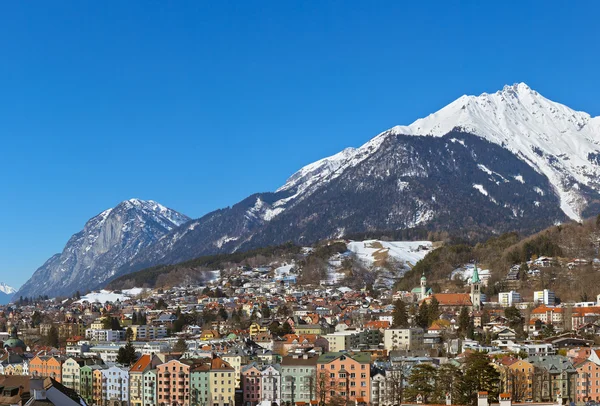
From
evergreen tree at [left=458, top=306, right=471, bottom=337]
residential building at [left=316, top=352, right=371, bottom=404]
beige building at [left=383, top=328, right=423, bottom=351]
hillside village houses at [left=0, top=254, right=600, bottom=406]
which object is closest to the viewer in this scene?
residential building at [left=316, top=352, right=371, bottom=404]

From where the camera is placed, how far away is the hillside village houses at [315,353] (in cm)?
8381

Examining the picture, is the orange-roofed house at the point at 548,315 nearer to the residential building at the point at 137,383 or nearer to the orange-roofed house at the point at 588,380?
the orange-roofed house at the point at 588,380

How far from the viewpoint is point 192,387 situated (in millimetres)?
89312

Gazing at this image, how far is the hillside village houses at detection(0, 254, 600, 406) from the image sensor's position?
83.8 meters

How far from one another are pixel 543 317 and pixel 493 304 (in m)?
21.2

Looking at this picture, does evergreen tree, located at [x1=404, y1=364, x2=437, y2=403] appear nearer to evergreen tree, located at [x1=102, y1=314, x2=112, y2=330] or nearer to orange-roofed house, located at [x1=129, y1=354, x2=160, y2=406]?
orange-roofed house, located at [x1=129, y1=354, x2=160, y2=406]

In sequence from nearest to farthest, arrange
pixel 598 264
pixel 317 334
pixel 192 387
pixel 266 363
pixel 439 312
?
pixel 192 387 → pixel 266 363 → pixel 317 334 → pixel 439 312 → pixel 598 264

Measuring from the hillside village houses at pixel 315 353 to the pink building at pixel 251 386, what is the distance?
8 centimetres

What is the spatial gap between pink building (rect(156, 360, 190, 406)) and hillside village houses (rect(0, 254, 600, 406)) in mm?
84

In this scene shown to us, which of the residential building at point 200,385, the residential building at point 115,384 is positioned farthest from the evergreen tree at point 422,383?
the residential building at point 115,384

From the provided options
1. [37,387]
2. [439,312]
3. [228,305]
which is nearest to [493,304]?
[439,312]

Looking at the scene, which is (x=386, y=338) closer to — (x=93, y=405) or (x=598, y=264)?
(x=93, y=405)

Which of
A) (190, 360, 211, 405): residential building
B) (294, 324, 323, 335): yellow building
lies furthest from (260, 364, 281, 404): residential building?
(294, 324, 323, 335): yellow building

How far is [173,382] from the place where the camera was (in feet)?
295
